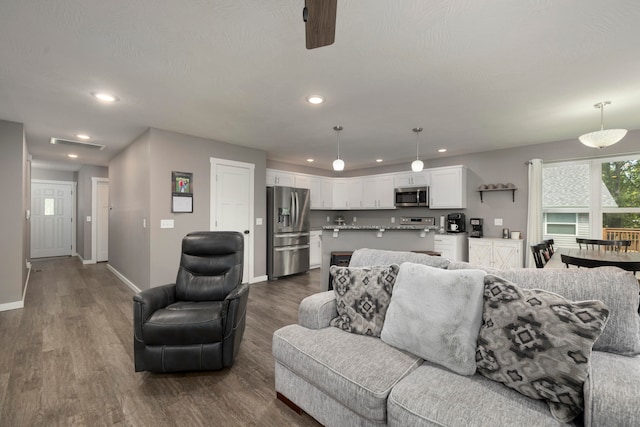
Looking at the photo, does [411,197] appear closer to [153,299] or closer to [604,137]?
[604,137]

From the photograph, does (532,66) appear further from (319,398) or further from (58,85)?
(58,85)

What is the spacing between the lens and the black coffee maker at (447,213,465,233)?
17.7 ft

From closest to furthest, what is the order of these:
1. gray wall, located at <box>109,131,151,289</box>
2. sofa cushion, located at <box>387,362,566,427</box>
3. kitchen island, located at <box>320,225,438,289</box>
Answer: sofa cushion, located at <box>387,362,566,427</box> < kitchen island, located at <box>320,225,438,289</box> < gray wall, located at <box>109,131,151,289</box>

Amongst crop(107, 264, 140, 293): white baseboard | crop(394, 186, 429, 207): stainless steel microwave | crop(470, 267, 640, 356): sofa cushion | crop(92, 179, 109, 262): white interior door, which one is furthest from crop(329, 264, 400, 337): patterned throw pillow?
crop(92, 179, 109, 262): white interior door

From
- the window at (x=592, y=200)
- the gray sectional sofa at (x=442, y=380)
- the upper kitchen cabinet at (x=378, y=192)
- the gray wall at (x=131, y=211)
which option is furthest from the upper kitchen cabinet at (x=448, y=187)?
the gray wall at (x=131, y=211)

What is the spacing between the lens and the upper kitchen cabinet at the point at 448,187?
214 inches

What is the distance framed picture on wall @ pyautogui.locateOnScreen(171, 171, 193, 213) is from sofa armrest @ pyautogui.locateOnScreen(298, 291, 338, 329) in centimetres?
303

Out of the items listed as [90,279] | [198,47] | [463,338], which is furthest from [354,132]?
[90,279]

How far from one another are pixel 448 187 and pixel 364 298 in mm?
4435

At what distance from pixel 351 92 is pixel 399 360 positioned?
236 cm

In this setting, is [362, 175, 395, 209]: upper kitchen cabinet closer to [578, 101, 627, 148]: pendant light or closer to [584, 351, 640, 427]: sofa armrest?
[578, 101, 627, 148]: pendant light

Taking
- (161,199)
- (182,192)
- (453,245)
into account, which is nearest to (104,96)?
(161,199)

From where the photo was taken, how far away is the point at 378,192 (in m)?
6.67

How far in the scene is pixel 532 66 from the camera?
2299 mm
